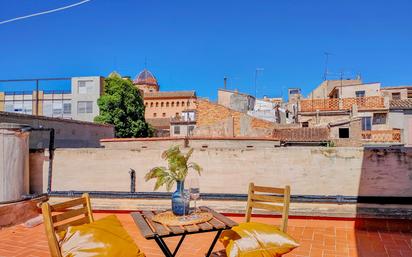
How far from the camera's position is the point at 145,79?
6975cm

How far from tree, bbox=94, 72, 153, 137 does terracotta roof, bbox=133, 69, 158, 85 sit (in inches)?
1385

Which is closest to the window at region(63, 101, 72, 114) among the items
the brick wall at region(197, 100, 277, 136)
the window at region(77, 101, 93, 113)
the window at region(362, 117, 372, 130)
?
the window at region(77, 101, 93, 113)

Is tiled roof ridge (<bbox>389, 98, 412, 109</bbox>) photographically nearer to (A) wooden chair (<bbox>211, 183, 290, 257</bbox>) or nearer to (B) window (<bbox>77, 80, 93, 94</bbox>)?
(A) wooden chair (<bbox>211, 183, 290, 257</bbox>)

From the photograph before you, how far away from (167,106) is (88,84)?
24.3 meters

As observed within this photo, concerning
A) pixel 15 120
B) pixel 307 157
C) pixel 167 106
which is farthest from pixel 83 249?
pixel 167 106

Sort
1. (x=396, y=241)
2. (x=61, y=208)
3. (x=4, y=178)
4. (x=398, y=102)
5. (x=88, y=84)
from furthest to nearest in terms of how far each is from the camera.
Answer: (x=88, y=84) < (x=398, y=102) < (x=4, y=178) < (x=396, y=241) < (x=61, y=208)

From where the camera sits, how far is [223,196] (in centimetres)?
582

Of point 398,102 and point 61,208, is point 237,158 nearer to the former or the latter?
point 61,208

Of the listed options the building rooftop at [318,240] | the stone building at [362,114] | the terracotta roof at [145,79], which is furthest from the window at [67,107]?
the building rooftop at [318,240]

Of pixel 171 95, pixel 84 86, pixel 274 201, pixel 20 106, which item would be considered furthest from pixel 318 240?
pixel 171 95

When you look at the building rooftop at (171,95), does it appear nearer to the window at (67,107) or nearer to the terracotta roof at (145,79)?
the terracotta roof at (145,79)

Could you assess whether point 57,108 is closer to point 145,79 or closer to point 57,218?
point 145,79

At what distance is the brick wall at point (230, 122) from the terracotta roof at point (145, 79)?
47.8 meters

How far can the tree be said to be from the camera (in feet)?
106
